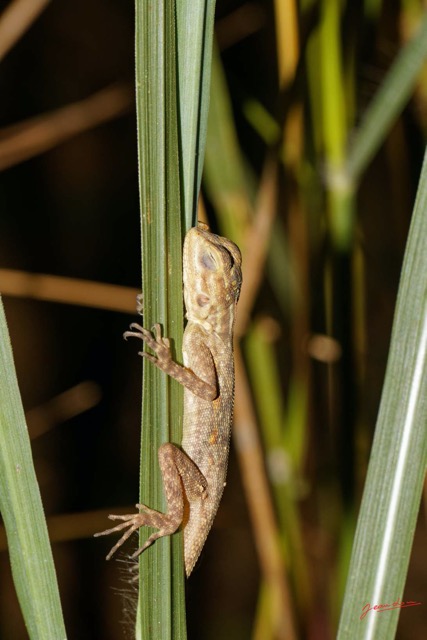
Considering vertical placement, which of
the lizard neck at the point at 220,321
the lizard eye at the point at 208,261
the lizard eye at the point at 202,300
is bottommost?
the lizard neck at the point at 220,321

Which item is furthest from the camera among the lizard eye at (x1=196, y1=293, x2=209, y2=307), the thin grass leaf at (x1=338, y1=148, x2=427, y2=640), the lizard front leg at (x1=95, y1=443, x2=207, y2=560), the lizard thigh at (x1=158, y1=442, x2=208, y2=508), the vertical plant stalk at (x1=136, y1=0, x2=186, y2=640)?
the lizard eye at (x1=196, y1=293, x2=209, y2=307)

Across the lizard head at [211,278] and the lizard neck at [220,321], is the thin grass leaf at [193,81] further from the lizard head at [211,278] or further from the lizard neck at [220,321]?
the lizard neck at [220,321]

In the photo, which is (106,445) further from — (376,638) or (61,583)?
(376,638)

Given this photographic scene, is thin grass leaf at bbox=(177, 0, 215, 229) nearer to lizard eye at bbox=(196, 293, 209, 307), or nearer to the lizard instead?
the lizard

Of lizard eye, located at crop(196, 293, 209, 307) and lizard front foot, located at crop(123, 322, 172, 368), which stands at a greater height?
lizard eye, located at crop(196, 293, 209, 307)

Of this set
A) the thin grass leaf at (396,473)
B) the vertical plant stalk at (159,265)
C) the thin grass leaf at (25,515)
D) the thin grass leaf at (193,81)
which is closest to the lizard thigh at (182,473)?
the vertical plant stalk at (159,265)

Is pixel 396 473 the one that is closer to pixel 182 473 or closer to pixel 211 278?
pixel 182 473

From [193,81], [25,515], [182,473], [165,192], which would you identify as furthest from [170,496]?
[193,81]

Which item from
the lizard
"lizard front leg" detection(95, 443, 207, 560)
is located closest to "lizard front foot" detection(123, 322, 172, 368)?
"lizard front leg" detection(95, 443, 207, 560)
